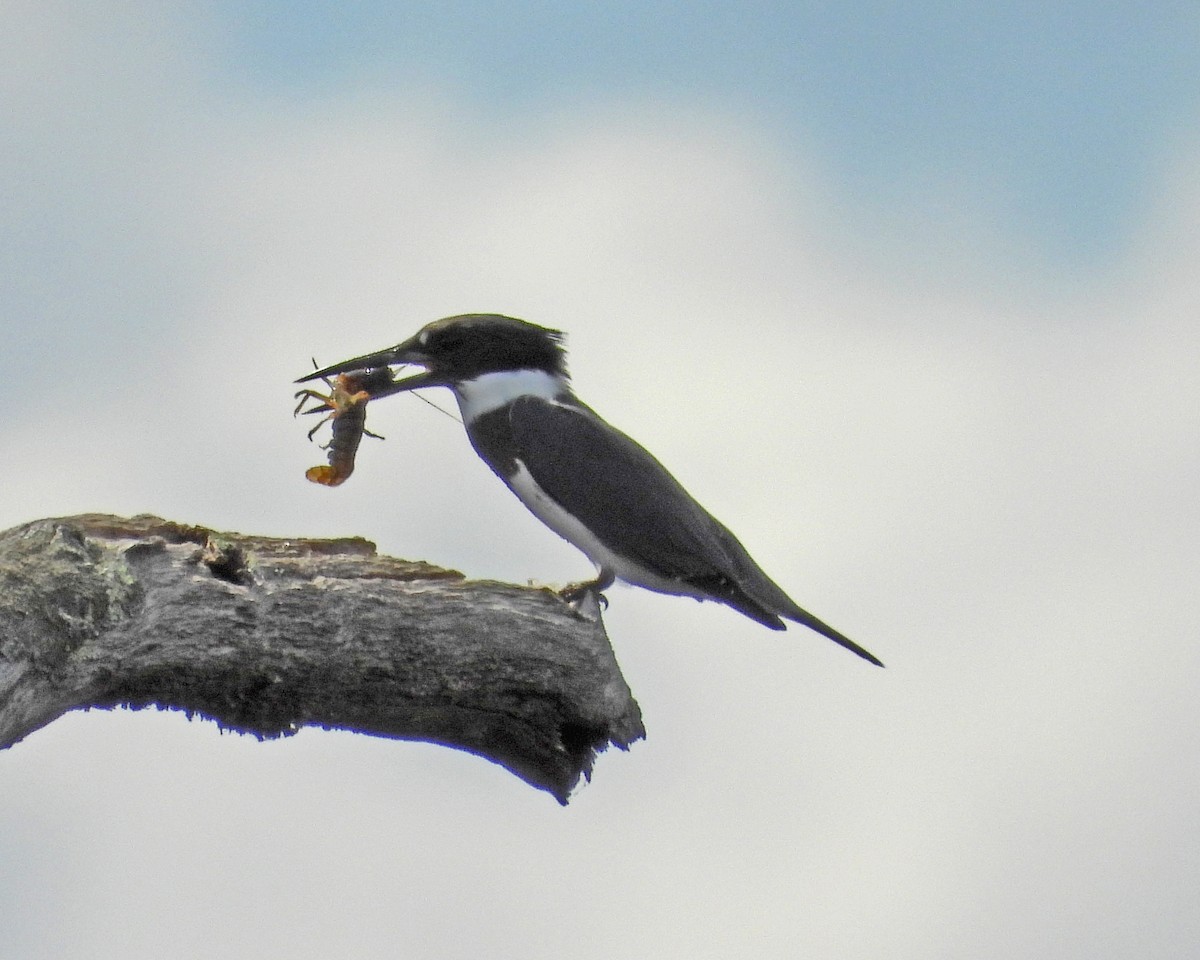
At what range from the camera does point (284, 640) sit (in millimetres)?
5660

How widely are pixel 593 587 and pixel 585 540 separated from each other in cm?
25

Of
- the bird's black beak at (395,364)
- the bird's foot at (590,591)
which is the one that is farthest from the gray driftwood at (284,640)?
the bird's black beak at (395,364)

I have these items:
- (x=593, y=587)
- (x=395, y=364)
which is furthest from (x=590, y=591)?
(x=395, y=364)

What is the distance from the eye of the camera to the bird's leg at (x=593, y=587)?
8391 millimetres

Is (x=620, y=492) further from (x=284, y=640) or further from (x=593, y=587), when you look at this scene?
(x=284, y=640)

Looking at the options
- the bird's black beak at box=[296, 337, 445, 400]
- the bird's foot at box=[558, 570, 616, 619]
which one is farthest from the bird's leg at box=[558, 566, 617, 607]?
the bird's black beak at box=[296, 337, 445, 400]

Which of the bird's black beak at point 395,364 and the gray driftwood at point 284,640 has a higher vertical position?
the bird's black beak at point 395,364

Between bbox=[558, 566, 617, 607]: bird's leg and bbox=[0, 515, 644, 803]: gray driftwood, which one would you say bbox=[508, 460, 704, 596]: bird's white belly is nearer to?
bbox=[558, 566, 617, 607]: bird's leg

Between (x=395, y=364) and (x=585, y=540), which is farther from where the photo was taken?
(x=395, y=364)

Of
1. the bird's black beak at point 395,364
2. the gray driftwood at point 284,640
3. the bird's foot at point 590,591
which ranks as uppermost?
the bird's black beak at point 395,364

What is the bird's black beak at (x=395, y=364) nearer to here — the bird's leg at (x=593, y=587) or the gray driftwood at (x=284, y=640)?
the bird's leg at (x=593, y=587)

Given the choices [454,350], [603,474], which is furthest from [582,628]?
[454,350]

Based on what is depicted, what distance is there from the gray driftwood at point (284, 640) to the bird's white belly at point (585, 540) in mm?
1931

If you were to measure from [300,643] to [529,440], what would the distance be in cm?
315
